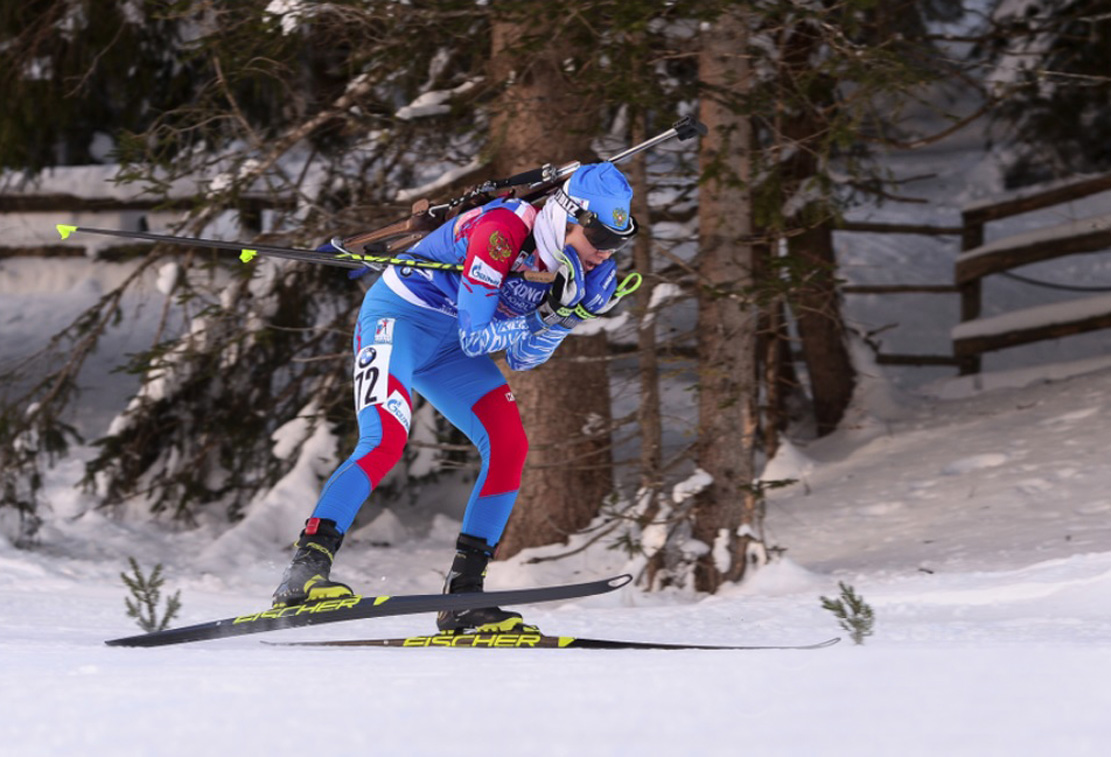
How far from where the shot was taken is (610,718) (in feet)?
8.82

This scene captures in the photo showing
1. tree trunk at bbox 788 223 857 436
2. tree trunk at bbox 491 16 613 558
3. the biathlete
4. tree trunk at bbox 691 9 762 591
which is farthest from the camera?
tree trunk at bbox 788 223 857 436

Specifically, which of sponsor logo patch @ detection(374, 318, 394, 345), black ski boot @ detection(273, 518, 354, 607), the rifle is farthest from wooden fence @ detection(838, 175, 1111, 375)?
black ski boot @ detection(273, 518, 354, 607)

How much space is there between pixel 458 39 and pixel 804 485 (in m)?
3.58

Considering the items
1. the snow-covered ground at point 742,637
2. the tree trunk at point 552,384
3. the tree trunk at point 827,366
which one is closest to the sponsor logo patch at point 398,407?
the snow-covered ground at point 742,637

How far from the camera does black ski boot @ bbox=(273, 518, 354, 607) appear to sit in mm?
4316

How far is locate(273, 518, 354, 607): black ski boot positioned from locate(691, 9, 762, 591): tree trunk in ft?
7.84

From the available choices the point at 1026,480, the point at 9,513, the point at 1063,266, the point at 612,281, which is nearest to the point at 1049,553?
the point at 1026,480

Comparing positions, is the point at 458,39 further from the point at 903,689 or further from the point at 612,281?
the point at 903,689

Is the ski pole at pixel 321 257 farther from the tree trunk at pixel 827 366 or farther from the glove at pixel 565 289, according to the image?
the tree trunk at pixel 827 366

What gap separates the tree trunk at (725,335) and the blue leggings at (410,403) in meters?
1.59

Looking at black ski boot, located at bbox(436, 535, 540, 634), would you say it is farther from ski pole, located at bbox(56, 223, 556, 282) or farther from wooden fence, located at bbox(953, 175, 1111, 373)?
wooden fence, located at bbox(953, 175, 1111, 373)

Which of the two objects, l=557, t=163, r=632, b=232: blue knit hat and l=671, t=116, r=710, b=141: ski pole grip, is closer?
l=557, t=163, r=632, b=232: blue knit hat

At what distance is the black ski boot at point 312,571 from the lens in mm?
4316

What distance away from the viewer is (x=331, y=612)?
13.8ft
